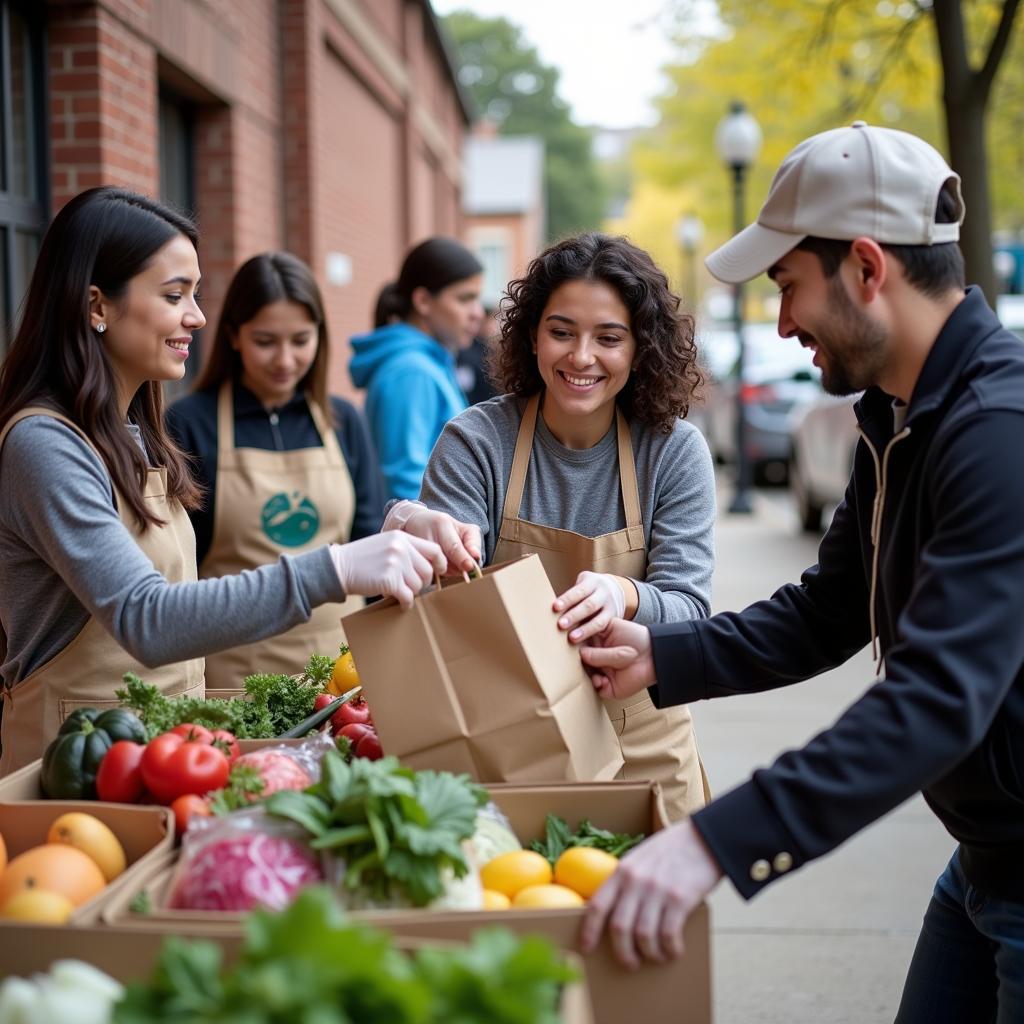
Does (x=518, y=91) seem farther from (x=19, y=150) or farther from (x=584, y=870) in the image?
(x=584, y=870)

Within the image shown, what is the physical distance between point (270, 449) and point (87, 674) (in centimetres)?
200

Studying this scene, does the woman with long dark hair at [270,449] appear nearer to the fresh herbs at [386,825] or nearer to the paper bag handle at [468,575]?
the paper bag handle at [468,575]

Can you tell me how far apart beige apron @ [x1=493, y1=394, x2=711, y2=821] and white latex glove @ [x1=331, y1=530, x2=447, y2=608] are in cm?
56

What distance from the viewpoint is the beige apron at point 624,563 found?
2.90 m

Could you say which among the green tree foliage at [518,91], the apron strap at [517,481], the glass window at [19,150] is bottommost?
the apron strap at [517,481]

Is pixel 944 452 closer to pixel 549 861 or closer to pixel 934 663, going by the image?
pixel 934 663

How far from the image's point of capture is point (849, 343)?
6.68 ft

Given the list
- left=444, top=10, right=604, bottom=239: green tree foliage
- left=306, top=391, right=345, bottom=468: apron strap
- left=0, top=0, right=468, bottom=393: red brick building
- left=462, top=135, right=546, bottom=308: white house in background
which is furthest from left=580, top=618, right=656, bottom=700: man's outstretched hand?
left=444, top=10, right=604, bottom=239: green tree foliage

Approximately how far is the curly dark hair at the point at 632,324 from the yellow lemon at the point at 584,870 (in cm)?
128

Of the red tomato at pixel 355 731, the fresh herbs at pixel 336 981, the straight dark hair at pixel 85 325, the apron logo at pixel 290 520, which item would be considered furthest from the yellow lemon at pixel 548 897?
the apron logo at pixel 290 520

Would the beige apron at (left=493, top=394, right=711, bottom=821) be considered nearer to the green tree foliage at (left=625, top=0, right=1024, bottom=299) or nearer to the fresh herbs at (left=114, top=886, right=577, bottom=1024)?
the fresh herbs at (left=114, top=886, right=577, bottom=1024)

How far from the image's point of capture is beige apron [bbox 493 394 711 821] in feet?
9.52

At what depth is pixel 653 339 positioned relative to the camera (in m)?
2.98

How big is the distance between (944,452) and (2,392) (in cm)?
184
